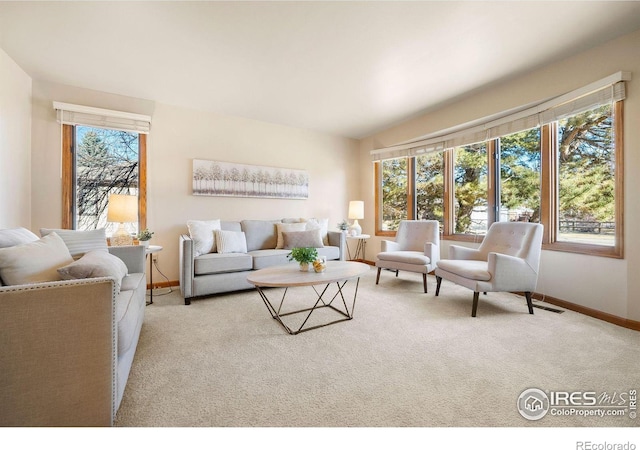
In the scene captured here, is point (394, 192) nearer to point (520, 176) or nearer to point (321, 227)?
point (321, 227)

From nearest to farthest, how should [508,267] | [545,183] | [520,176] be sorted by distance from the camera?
[508,267], [545,183], [520,176]

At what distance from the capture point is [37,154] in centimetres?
298

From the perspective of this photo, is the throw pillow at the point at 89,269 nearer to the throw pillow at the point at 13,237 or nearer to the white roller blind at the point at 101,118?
the throw pillow at the point at 13,237

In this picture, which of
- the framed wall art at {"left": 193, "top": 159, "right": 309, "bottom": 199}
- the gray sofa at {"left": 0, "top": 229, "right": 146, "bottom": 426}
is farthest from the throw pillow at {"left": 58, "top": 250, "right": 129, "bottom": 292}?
the framed wall art at {"left": 193, "top": 159, "right": 309, "bottom": 199}

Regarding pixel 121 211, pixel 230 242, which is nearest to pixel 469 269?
pixel 230 242

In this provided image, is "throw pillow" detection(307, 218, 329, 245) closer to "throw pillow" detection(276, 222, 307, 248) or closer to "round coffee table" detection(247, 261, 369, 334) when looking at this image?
"throw pillow" detection(276, 222, 307, 248)

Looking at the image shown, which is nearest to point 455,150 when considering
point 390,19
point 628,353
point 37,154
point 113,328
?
point 390,19

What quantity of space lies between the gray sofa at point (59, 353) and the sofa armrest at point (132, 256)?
1.34 meters

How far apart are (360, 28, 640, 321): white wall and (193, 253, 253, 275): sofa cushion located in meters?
3.35

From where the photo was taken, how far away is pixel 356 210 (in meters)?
4.88

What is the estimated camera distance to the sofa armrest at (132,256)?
2.28m

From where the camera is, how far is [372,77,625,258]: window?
2.50 meters

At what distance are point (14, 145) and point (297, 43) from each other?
9.53 feet
